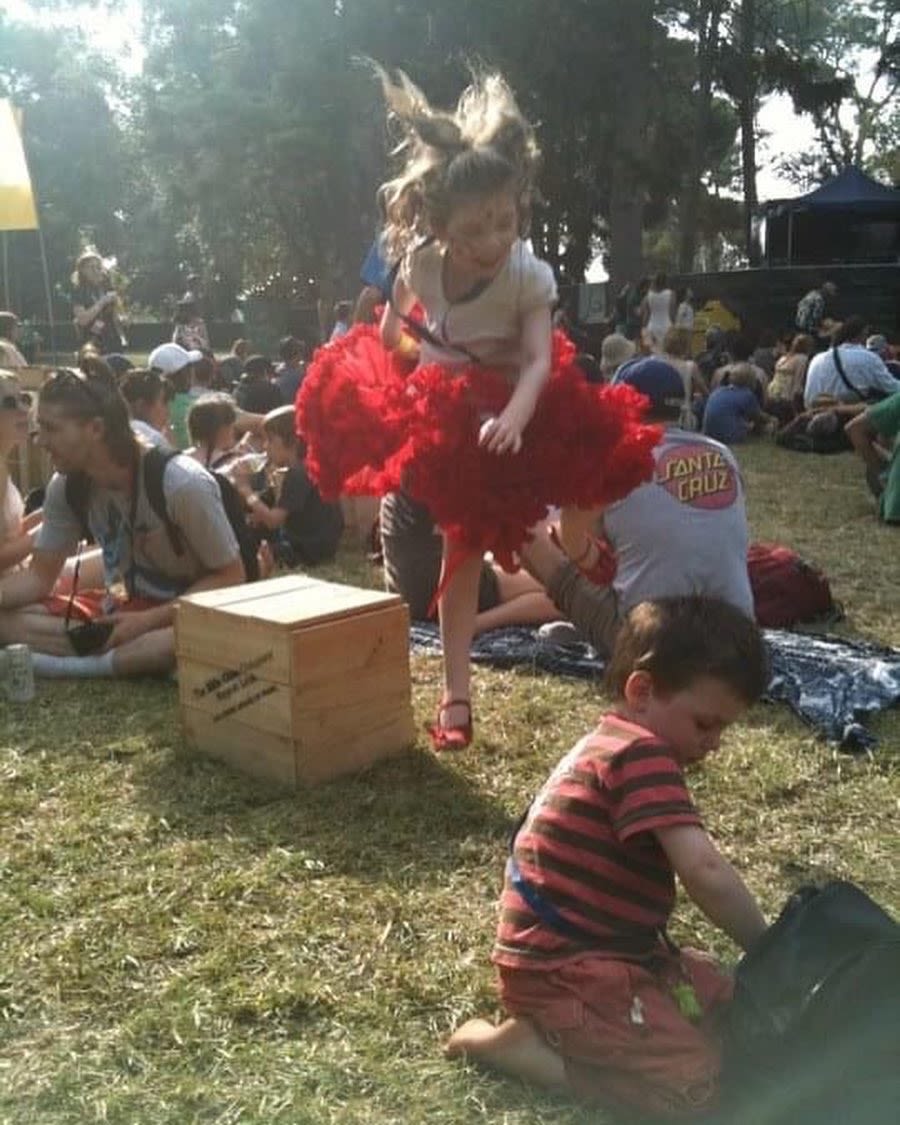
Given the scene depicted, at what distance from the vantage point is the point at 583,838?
230cm

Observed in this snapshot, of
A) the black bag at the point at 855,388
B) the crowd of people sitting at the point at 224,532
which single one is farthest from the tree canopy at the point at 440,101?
the crowd of people sitting at the point at 224,532

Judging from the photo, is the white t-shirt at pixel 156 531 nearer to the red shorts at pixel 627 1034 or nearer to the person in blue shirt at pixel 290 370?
the red shorts at pixel 627 1034

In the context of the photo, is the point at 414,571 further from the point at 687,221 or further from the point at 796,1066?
the point at 687,221

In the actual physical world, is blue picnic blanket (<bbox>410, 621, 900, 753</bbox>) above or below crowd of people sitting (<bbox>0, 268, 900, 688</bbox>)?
below

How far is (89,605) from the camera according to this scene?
5.39m

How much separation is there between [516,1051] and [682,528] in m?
2.33

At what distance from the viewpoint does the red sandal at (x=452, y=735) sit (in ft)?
13.7

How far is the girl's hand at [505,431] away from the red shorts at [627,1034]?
1.64 m

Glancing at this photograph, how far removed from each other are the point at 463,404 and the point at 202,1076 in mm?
2024

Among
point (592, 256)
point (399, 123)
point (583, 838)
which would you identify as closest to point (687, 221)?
point (592, 256)

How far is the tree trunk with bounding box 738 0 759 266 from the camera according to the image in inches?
1085

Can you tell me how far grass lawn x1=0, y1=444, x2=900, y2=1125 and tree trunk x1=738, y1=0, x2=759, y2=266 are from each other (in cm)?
2467

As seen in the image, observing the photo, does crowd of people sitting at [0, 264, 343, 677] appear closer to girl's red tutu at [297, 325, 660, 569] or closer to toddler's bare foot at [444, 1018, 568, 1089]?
girl's red tutu at [297, 325, 660, 569]

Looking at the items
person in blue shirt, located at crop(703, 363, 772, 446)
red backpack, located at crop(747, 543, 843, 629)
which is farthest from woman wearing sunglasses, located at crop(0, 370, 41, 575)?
person in blue shirt, located at crop(703, 363, 772, 446)
